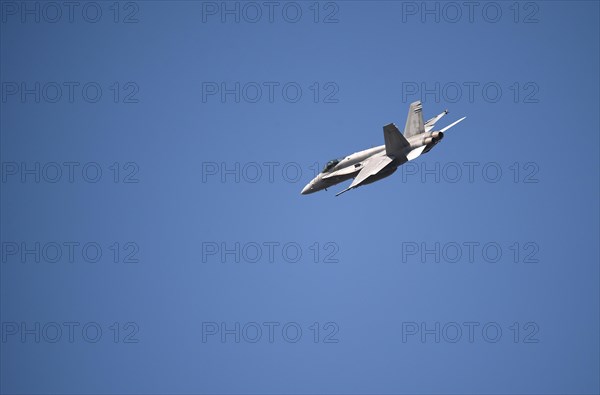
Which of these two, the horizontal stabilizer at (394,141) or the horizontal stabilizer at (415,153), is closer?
the horizontal stabilizer at (394,141)

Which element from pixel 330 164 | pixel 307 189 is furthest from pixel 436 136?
pixel 307 189

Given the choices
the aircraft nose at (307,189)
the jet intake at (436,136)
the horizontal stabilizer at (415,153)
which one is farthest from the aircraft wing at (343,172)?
the jet intake at (436,136)

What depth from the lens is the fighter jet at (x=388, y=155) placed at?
72188 mm

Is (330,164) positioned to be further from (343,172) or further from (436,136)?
(436,136)

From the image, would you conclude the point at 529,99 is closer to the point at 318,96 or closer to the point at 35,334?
the point at 318,96

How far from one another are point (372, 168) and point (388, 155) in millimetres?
1581

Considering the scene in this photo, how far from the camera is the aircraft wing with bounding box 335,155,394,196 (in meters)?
72.2

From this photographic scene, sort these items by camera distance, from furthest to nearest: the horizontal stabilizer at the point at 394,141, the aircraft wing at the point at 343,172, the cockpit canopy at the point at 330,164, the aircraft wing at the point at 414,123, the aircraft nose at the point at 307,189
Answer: the aircraft nose at the point at 307,189 → the cockpit canopy at the point at 330,164 → the aircraft wing at the point at 343,172 → the aircraft wing at the point at 414,123 → the horizontal stabilizer at the point at 394,141

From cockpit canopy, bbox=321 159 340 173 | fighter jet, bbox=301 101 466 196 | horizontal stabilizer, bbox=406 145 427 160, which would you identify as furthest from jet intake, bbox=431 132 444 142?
cockpit canopy, bbox=321 159 340 173

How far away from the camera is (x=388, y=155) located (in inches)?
2874

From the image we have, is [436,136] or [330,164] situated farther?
[330,164]

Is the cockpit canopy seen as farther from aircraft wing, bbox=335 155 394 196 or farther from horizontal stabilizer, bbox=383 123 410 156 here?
horizontal stabilizer, bbox=383 123 410 156

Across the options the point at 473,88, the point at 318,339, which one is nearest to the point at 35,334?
the point at 318,339

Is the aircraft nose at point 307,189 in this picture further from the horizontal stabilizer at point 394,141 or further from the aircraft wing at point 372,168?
the horizontal stabilizer at point 394,141
